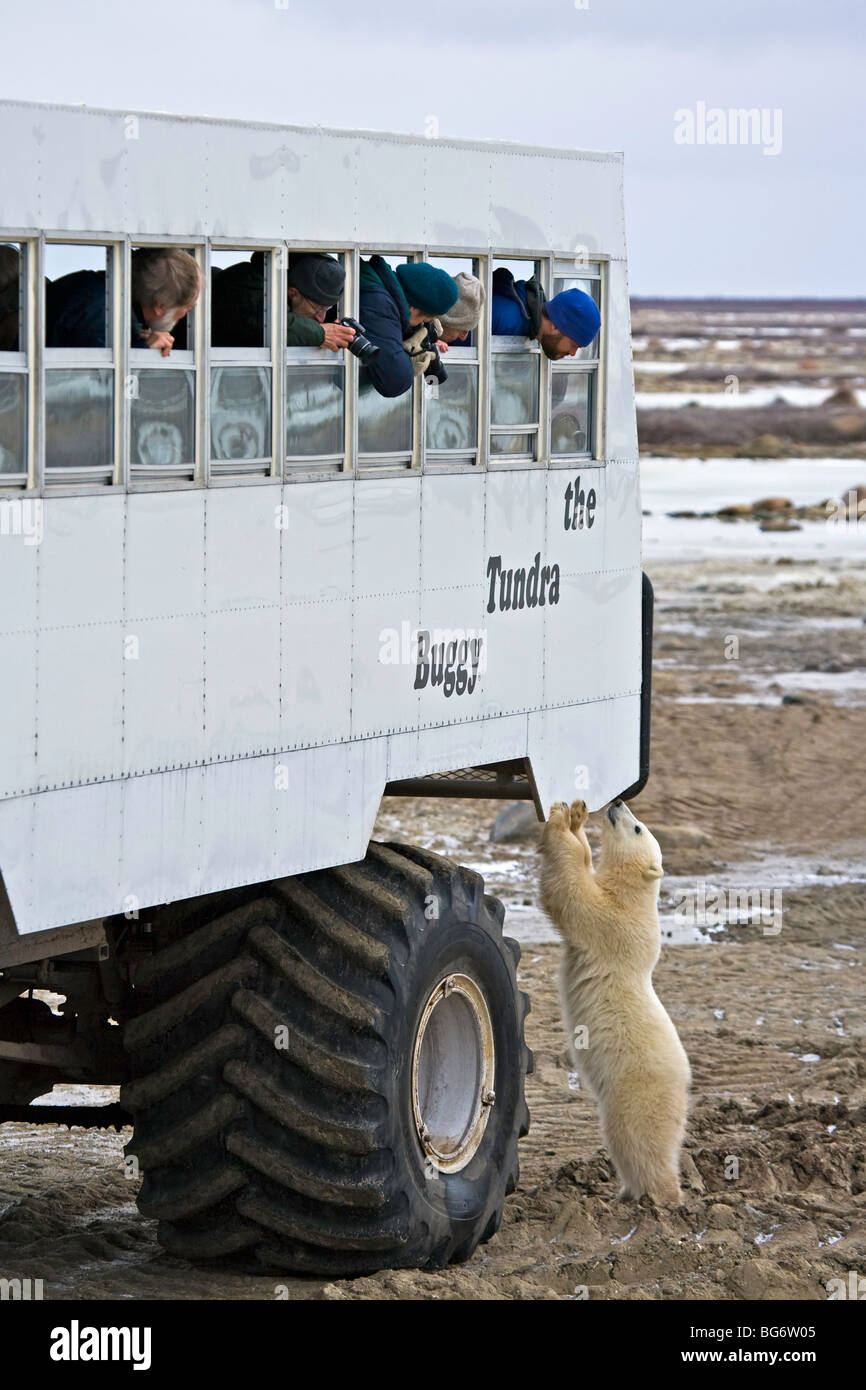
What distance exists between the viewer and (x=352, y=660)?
268 inches

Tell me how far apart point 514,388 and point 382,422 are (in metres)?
0.85

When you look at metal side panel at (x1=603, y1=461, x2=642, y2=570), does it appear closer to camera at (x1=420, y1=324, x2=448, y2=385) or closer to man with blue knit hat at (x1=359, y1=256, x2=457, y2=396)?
camera at (x1=420, y1=324, x2=448, y2=385)

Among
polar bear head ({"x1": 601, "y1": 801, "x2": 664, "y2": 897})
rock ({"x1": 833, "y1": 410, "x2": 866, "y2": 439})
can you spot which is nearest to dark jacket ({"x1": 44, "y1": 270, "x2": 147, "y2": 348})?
polar bear head ({"x1": 601, "y1": 801, "x2": 664, "y2": 897})

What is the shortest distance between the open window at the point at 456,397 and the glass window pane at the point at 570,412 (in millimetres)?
500

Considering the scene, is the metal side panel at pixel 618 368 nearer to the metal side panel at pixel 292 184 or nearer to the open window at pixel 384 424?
the metal side panel at pixel 292 184

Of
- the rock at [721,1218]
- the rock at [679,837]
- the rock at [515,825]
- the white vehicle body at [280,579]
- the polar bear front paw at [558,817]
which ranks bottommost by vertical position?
the rock at [721,1218]

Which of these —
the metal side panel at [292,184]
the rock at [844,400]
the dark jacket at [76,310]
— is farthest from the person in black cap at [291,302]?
the rock at [844,400]

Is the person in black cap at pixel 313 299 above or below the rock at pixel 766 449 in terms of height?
below

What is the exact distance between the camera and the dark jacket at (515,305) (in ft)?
25.0

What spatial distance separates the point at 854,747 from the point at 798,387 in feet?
201

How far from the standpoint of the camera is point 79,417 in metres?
5.92

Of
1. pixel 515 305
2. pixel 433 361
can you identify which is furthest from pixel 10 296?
pixel 515 305

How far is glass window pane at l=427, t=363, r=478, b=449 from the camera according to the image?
7320mm

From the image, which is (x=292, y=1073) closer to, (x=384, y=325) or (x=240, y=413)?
(x=240, y=413)
